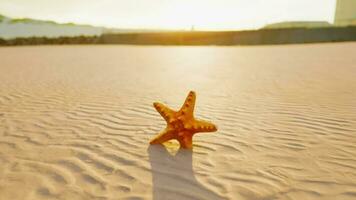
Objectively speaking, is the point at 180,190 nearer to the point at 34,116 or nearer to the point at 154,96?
the point at 34,116

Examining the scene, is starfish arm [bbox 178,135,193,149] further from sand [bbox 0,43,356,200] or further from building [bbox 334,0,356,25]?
building [bbox 334,0,356,25]

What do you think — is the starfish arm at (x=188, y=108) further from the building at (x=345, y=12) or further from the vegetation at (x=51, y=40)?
the building at (x=345, y=12)

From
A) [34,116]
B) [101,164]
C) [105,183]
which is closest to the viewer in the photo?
[105,183]

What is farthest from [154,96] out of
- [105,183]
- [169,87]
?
[105,183]

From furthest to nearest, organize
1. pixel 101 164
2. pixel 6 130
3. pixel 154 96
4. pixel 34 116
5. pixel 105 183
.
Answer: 1. pixel 154 96
2. pixel 34 116
3. pixel 6 130
4. pixel 101 164
5. pixel 105 183

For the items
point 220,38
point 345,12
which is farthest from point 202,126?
point 345,12

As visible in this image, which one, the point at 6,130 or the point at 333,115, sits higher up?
the point at 333,115

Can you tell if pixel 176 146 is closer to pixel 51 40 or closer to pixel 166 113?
→ pixel 166 113

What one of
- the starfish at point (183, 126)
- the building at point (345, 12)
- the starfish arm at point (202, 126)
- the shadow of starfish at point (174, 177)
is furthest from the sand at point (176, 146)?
the building at point (345, 12)
